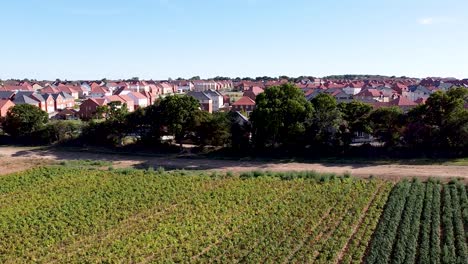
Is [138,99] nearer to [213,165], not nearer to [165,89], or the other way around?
[213,165]

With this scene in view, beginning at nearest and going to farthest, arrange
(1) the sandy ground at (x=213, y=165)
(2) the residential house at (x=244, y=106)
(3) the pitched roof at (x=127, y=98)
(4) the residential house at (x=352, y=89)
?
(1) the sandy ground at (x=213, y=165) → (2) the residential house at (x=244, y=106) → (3) the pitched roof at (x=127, y=98) → (4) the residential house at (x=352, y=89)

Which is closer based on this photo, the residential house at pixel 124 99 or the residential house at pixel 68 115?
the residential house at pixel 68 115

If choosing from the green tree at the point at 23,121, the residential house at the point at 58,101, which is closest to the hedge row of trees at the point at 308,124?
the green tree at the point at 23,121

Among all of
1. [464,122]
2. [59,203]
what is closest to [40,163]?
[59,203]

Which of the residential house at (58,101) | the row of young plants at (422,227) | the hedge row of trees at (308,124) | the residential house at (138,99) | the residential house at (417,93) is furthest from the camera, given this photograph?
the residential house at (417,93)

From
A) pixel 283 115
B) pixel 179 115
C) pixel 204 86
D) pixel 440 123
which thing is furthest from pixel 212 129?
pixel 204 86

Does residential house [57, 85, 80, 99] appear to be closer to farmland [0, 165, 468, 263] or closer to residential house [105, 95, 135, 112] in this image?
residential house [105, 95, 135, 112]

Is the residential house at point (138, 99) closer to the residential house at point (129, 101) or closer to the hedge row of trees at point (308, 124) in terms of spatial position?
the residential house at point (129, 101)
